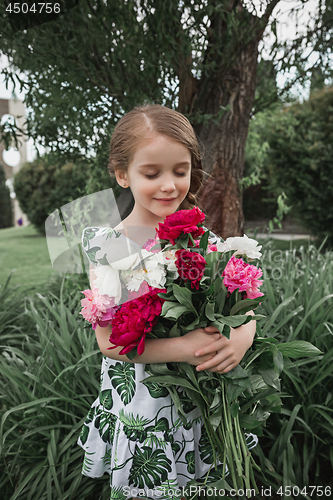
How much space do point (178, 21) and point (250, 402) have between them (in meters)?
2.05

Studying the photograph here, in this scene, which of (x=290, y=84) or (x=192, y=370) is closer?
(x=192, y=370)

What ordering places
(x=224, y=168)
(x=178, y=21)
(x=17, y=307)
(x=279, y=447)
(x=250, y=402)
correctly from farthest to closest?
(x=17, y=307)
(x=224, y=168)
(x=178, y=21)
(x=279, y=447)
(x=250, y=402)

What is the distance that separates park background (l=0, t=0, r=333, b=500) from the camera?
5.06 ft

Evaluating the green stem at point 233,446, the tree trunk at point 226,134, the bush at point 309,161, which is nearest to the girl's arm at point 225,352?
the green stem at point 233,446

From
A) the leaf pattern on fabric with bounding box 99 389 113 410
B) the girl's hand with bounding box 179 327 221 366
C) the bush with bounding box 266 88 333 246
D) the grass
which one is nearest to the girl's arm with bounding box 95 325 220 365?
the girl's hand with bounding box 179 327 221 366

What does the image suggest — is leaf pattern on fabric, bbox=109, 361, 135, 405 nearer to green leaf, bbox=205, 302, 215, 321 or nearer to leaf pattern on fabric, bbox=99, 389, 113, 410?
leaf pattern on fabric, bbox=99, 389, 113, 410

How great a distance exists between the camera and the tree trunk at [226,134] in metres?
2.40

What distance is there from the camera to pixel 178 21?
1883 millimetres

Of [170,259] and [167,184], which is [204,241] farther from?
[167,184]

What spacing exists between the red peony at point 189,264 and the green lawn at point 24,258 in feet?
14.9

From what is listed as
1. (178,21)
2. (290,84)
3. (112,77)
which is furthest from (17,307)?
(290,84)

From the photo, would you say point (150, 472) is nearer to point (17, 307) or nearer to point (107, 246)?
point (107, 246)

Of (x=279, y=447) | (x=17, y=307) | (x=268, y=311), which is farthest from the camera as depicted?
(x=17, y=307)

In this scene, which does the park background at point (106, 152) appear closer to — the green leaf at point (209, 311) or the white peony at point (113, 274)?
the green leaf at point (209, 311)
